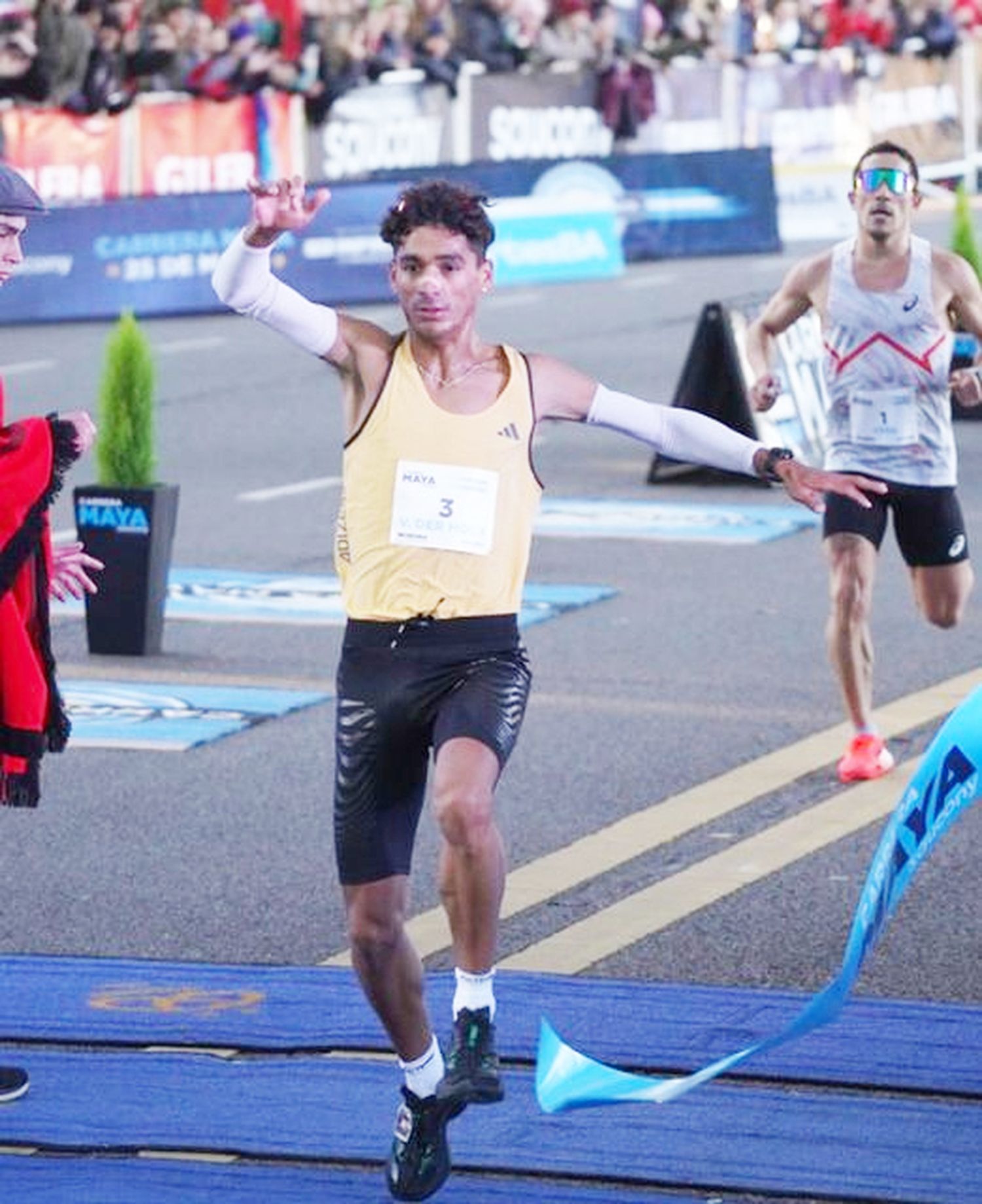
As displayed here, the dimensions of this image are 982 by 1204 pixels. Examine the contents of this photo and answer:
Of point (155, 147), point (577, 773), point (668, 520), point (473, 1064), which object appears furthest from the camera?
point (155, 147)

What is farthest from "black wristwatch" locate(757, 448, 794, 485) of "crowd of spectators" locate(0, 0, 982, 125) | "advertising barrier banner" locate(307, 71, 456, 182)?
"advertising barrier banner" locate(307, 71, 456, 182)

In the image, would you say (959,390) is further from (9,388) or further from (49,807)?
(9,388)

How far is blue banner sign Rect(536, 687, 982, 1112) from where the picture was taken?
661 centimetres

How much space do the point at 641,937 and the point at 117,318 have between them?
64.1 ft

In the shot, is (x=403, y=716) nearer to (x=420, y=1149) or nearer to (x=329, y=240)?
(x=420, y=1149)

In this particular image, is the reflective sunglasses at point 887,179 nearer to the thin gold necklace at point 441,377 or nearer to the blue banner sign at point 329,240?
the thin gold necklace at point 441,377

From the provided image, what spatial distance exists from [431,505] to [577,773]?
419 centimetres

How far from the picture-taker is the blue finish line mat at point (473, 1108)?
6688mm

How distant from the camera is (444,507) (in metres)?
6.94

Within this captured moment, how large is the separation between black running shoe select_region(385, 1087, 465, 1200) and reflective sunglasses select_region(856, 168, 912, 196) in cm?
489

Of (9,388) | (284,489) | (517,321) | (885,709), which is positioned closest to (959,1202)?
(885,709)

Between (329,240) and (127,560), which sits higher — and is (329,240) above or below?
above

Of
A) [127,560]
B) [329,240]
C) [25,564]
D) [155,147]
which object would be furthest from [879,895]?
[155,147]

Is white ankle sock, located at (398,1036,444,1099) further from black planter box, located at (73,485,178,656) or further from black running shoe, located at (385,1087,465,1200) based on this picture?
black planter box, located at (73,485,178,656)
